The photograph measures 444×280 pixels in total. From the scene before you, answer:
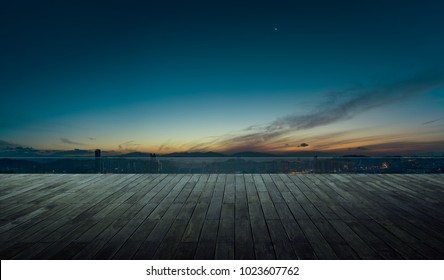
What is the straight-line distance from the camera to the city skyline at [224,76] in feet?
20.0

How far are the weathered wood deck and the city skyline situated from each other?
4150 millimetres

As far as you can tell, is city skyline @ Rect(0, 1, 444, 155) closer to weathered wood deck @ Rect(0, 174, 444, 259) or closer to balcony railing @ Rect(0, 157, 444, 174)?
balcony railing @ Rect(0, 157, 444, 174)

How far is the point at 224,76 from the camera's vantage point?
7.65 metres

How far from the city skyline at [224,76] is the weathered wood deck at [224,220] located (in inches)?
163

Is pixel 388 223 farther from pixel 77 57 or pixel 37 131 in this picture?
pixel 37 131

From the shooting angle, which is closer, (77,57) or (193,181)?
(193,181)

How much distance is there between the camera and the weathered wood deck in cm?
161

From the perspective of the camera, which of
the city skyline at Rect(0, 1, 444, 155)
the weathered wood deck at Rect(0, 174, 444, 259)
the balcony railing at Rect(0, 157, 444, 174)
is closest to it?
the weathered wood deck at Rect(0, 174, 444, 259)

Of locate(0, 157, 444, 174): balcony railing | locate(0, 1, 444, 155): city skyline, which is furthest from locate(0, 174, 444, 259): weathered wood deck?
locate(0, 1, 444, 155): city skyline

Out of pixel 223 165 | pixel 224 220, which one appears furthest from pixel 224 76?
pixel 224 220

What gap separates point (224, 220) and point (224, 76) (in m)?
6.10
